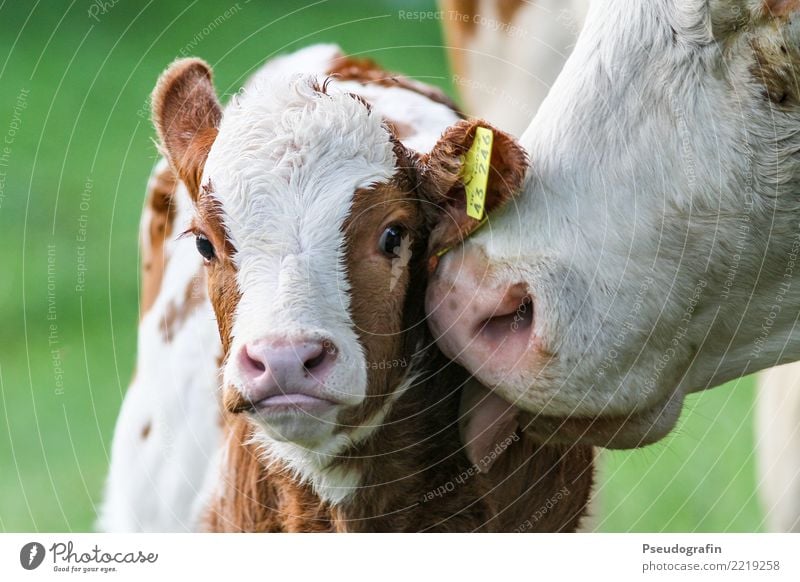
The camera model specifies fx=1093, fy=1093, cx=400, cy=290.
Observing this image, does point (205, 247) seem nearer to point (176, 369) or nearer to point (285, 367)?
point (285, 367)

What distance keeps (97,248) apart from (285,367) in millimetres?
4006

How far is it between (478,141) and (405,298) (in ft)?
0.99

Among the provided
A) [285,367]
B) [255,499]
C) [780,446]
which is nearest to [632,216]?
[285,367]

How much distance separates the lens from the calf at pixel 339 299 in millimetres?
1684

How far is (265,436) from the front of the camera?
200cm

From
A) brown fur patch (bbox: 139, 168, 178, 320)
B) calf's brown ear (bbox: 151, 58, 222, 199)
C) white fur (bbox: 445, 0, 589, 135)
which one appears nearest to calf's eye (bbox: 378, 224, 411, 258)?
calf's brown ear (bbox: 151, 58, 222, 199)

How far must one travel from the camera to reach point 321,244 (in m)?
1.75

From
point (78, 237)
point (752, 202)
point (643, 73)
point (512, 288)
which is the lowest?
point (512, 288)

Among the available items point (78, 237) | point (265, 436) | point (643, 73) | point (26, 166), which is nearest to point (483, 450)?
point (265, 436)

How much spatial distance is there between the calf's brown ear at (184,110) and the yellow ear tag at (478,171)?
490mm

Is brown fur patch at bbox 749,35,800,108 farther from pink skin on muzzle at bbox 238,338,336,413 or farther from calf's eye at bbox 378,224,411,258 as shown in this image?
pink skin on muzzle at bbox 238,338,336,413

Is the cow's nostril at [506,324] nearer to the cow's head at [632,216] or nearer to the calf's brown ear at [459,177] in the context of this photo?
the cow's head at [632,216]

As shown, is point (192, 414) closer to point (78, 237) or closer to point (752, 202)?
point (752, 202)

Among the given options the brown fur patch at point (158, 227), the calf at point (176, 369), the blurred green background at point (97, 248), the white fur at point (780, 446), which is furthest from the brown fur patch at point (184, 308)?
the white fur at point (780, 446)
